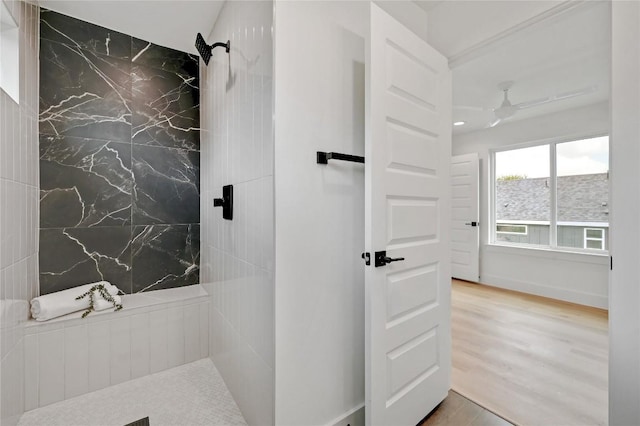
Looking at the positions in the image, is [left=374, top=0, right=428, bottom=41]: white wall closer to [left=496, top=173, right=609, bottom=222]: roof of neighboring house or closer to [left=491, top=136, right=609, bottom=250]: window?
[left=496, top=173, right=609, bottom=222]: roof of neighboring house

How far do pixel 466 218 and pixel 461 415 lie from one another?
3.73m

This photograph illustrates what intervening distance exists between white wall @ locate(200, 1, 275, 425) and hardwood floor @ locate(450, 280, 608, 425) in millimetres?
1413

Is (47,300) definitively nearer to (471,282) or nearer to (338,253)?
(338,253)

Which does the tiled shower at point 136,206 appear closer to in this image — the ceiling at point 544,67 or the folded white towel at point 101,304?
the folded white towel at point 101,304

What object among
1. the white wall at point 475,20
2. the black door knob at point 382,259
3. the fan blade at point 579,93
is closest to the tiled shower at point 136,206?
the black door knob at point 382,259

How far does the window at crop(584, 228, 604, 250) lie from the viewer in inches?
144

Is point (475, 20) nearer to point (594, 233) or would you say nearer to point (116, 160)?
point (116, 160)

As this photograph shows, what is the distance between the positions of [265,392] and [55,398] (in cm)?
143

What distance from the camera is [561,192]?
4.02 meters

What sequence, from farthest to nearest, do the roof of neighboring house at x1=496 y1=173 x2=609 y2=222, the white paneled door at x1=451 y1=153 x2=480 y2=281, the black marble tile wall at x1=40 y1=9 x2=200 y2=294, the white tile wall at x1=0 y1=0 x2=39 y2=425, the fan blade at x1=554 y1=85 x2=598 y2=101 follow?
the white paneled door at x1=451 y1=153 x2=480 y2=281 < the roof of neighboring house at x1=496 y1=173 x2=609 y2=222 < the fan blade at x1=554 y1=85 x2=598 y2=101 < the black marble tile wall at x1=40 y1=9 x2=200 y2=294 < the white tile wall at x1=0 y1=0 x2=39 y2=425

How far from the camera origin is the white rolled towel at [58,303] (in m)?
1.73

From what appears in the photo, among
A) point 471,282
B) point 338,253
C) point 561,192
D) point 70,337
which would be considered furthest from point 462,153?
point 70,337

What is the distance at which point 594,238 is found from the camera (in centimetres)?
372

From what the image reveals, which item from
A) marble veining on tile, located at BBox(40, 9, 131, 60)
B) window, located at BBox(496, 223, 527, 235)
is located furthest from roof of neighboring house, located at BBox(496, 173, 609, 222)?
marble veining on tile, located at BBox(40, 9, 131, 60)
